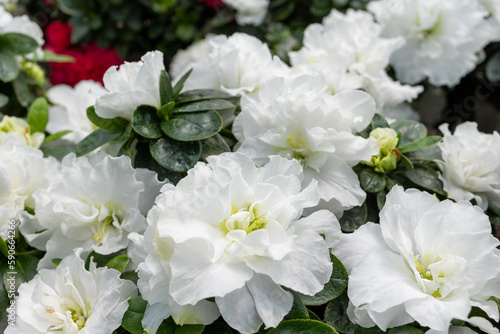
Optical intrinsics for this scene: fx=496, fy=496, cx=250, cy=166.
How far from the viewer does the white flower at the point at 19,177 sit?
900 millimetres

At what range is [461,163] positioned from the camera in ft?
3.01

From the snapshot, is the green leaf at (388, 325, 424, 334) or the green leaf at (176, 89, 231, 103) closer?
the green leaf at (388, 325, 424, 334)

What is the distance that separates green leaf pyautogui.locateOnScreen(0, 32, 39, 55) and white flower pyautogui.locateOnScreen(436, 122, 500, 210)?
1.03 meters

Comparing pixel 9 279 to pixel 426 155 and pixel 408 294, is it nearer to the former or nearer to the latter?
pixel 408 294

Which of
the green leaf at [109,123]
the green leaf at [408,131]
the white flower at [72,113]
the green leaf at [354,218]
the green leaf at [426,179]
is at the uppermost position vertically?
the green leaf at [408,131]

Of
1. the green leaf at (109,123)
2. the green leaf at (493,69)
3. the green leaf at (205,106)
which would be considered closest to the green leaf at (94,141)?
the green leaf at (109,123)

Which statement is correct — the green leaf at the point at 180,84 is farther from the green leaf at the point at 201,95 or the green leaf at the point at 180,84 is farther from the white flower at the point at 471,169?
the white flower at the point at 471,169

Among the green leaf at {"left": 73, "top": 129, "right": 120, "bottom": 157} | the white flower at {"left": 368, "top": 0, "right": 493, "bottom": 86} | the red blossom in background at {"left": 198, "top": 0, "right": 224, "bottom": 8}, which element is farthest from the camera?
the red blossom in background at {"left": 198, "top": 0, "right": 224, "bottom": 8}

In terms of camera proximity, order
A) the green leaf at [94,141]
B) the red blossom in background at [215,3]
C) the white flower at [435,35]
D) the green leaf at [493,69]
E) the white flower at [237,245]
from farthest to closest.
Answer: the red blossom in background at [215,3] < the green leaf at [493,69] < the white flower at [435,35] < the green leaf at [94,141] < the white flower at [237,245]

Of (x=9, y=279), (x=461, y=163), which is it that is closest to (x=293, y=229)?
(x=461, y=163)

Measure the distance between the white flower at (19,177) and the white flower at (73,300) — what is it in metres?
0.17

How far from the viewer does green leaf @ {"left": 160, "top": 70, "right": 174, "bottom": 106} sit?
0.92 meters

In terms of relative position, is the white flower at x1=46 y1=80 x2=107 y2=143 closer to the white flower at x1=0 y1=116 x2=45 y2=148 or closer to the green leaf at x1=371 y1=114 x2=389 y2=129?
the white flower at x1=0 y1=116 x2=45 y2=148

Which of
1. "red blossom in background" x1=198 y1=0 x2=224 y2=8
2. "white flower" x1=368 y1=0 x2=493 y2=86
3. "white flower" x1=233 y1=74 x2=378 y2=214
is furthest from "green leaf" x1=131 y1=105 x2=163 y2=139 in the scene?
"red blossom in background" x1=198 y1=0 x2=224 y2=8
